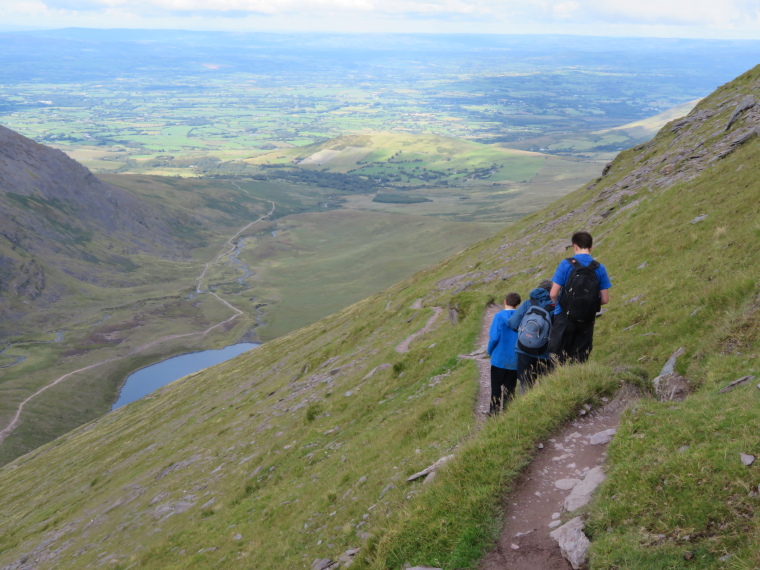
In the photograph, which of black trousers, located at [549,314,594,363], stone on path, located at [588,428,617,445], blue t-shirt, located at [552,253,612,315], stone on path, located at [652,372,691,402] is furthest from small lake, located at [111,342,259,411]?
stone on path, located at [588,428,617,445]

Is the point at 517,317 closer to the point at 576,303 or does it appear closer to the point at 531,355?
the point at 531,355

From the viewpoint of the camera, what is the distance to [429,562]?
994cm

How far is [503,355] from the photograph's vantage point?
50.4 ft

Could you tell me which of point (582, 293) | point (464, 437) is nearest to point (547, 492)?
point (464, 437)

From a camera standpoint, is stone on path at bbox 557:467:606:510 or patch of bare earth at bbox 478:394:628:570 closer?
patch of bare earth at bbox 478:394:628:570

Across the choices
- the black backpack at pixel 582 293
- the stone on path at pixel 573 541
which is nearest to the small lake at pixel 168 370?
the black backpack at pixel 582 293

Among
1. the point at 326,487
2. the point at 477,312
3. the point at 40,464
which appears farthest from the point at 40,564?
the point at 40,464

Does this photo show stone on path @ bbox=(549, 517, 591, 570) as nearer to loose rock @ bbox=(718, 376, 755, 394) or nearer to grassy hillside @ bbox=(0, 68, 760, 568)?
grassy hillside @ bbox=(0, 68, 760, 568)

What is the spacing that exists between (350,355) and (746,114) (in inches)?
1545

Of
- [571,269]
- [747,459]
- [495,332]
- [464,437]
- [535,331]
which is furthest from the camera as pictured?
[495,332]

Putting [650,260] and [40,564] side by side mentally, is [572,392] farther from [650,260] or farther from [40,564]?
[40,564]

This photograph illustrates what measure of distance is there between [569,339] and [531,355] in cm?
121

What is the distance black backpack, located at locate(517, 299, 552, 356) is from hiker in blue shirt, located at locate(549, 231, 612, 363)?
41cm

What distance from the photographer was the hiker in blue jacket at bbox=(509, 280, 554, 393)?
578 inches
